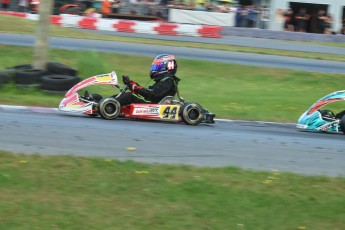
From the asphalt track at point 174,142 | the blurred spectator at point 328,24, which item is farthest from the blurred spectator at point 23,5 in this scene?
the asphalt track at point 174,142

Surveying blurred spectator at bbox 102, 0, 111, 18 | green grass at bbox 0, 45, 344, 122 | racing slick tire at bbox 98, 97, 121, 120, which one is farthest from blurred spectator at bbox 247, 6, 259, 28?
racing slick tire at bbox 98, 97, 121, 120

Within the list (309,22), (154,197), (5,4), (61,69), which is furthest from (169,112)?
(5,4)

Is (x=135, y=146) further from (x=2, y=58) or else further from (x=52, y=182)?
(x=2, y=58)

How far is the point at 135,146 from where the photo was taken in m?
8.18

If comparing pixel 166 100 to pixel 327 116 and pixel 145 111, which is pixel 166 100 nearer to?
pixel 145 111

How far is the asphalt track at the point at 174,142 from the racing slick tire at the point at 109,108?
139mm

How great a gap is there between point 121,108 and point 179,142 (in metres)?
2.08

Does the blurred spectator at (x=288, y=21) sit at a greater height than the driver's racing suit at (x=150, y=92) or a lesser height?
greater

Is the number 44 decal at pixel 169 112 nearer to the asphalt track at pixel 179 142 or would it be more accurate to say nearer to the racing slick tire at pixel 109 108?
the asphalt track at pixel 179 142

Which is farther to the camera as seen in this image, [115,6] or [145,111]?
[115,6]

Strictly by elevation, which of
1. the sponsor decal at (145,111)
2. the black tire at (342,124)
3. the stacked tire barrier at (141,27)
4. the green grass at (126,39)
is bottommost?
the black tire at (342,124)

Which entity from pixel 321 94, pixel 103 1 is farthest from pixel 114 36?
pixel 321 94

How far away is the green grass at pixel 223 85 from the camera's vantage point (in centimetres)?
1282

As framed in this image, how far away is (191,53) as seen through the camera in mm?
20438
